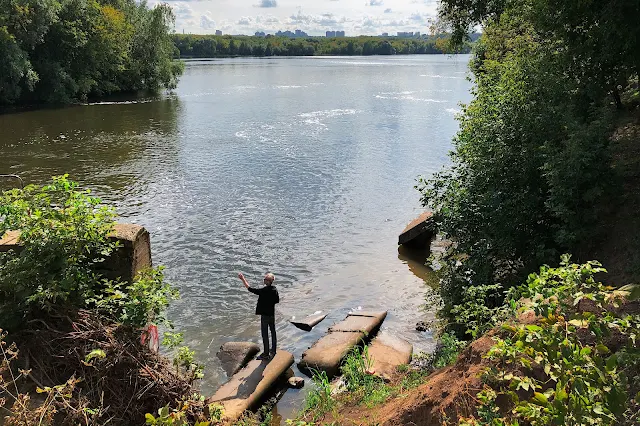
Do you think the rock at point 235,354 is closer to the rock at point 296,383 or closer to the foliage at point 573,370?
the rock at point 296,383

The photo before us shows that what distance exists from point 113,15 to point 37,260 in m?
57.2

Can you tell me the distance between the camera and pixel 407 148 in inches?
1195

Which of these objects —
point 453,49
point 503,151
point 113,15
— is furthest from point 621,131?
point 113,15

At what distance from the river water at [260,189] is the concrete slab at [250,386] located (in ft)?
1.53

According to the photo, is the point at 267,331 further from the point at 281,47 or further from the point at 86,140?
the point at 281,47

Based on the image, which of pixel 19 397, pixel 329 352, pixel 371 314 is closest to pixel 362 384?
pixel 329 352

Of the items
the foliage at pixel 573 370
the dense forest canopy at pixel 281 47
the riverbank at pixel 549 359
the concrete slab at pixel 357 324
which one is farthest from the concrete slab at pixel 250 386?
the dense forest canopy at pixel 281 47

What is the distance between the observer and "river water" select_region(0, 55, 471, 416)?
42.7 ft

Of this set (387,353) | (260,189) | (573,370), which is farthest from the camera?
(260,189)

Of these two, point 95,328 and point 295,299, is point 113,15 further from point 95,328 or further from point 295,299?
point 95,328

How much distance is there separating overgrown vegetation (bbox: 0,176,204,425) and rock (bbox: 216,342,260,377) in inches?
131

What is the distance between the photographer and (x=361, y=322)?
455 inches

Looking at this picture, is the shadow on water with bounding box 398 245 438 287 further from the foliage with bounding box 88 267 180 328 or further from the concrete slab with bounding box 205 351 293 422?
the foliage with bounding box 88 267 180 328

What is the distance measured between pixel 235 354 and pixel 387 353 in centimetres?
298
